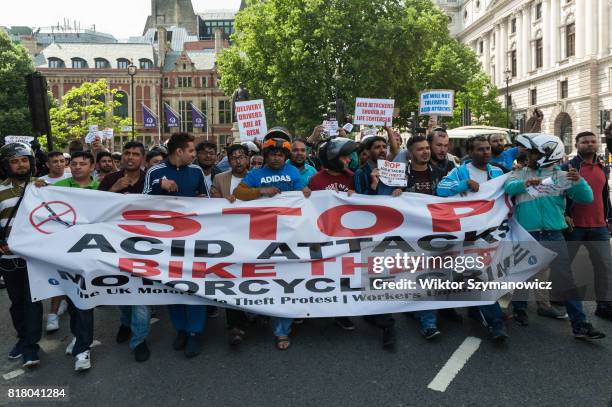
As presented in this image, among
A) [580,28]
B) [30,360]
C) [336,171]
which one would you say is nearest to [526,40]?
[580,28]

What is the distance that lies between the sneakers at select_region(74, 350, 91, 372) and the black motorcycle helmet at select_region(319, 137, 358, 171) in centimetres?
281

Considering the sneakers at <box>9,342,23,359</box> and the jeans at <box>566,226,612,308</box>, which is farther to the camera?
the jeans at <box>566,226,612,308</box>

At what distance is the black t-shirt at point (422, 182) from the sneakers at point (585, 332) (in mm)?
1801

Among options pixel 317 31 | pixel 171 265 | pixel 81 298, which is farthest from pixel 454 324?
pixel 317 31

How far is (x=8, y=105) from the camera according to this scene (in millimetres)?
44594

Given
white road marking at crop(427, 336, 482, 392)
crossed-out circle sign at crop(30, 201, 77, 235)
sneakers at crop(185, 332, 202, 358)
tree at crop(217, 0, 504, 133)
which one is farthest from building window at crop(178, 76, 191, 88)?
white road marking at crop(427, 336, 482, 392)

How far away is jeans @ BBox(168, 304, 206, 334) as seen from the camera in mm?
5133

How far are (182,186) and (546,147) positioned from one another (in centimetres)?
339

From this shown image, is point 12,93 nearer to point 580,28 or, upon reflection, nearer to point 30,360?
point 580,28

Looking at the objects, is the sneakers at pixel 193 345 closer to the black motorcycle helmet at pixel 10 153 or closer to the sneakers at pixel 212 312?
the sneakers at pixel 212 312

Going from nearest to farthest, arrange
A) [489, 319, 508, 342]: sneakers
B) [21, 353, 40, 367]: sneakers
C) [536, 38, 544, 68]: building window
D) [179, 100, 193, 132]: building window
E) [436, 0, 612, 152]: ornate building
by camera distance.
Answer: [21, 353, 40, 367]: sneakers < [489, 319, 508, 342]: sneakers < [436, 0, 612, 152]: ornate building < [536, 38, 544, 68]: building window < [179, 100, 193, 132]: building window

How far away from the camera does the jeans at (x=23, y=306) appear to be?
488 cm

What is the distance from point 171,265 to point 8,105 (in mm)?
46076

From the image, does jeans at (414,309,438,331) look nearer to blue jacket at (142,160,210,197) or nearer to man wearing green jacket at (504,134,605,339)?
man wearing green jacket at (504,134,605,339)
